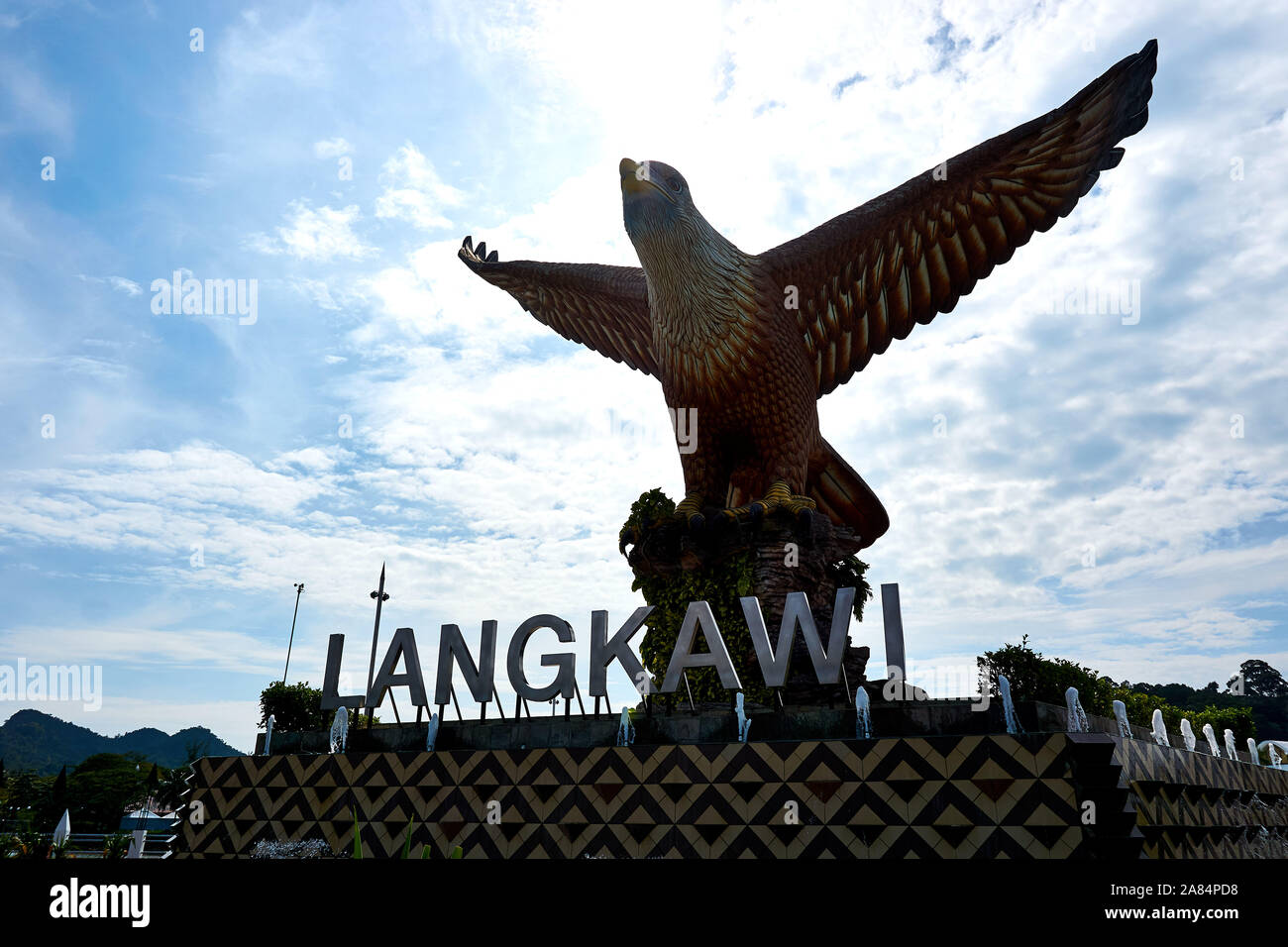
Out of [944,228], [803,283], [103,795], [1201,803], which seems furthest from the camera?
[103,795]

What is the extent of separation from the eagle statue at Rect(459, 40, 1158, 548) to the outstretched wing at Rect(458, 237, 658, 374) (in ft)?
8.74

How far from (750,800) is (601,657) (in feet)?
10.3

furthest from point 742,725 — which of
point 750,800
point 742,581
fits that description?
point 742,581

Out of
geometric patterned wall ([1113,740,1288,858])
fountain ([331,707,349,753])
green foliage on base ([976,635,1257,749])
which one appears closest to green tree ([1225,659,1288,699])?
green foliage on base ([976,635,1257,749])

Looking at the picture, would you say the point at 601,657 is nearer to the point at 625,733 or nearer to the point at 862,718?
the point at 625,733

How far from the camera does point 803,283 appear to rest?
14203mm

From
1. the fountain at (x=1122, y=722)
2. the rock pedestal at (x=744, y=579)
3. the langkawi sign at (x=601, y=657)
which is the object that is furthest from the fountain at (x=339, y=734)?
the fountain at (x=1122, y=722)

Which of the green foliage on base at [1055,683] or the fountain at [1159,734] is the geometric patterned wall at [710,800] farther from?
the green foliage on base at [1055,683]

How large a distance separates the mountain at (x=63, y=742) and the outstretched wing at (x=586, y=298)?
11177cm

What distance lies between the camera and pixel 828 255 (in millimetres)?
13984

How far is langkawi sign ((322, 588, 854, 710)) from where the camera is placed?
A: 1055 centimetres

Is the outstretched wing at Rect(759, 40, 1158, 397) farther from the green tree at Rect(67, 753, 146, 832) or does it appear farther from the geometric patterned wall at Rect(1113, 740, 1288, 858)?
the green tree at Rect(67, 753, 146, 832)

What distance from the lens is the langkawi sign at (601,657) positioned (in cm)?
1055
